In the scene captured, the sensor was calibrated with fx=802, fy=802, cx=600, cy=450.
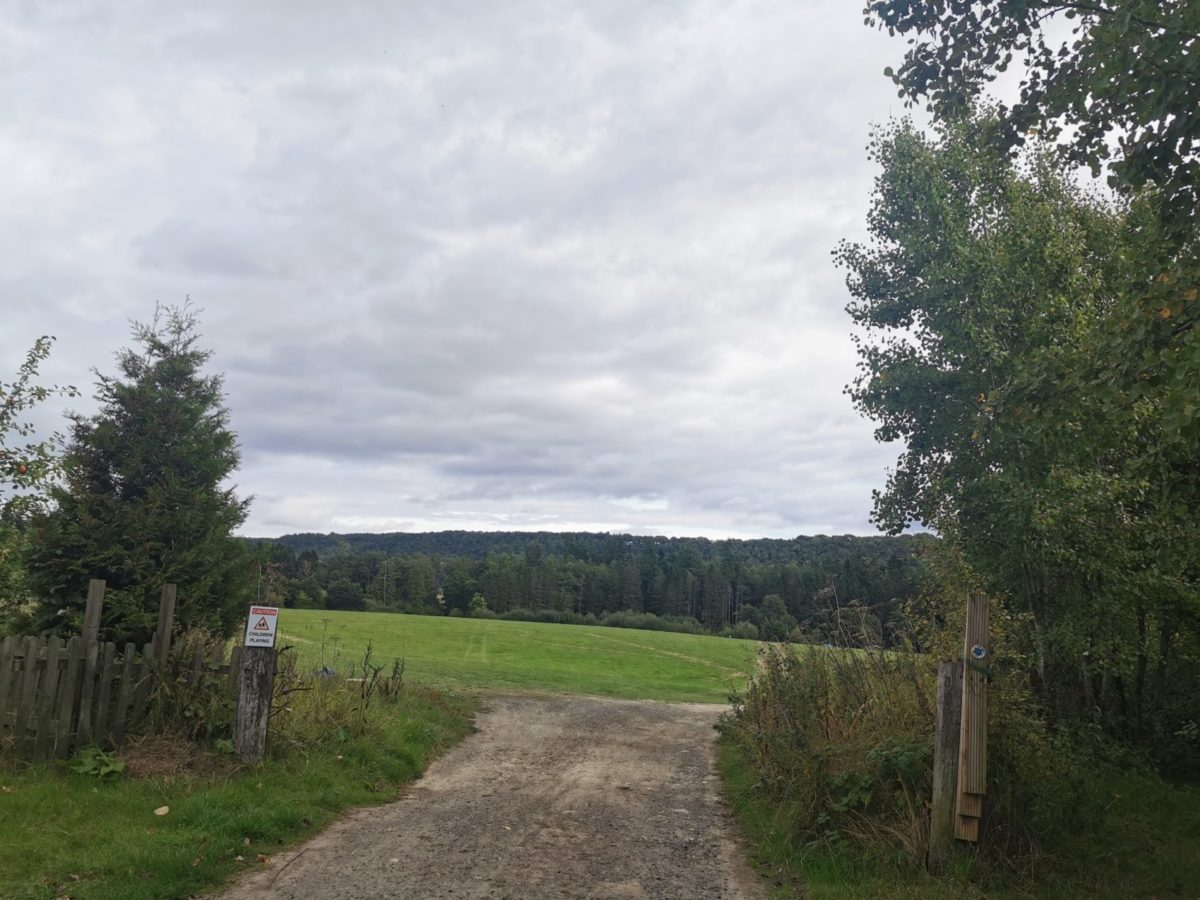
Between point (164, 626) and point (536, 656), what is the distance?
97.2 ft

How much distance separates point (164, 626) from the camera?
9219mm

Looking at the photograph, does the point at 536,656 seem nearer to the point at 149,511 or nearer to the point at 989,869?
the point at 149,511

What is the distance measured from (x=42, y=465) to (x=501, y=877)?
26.7 feet

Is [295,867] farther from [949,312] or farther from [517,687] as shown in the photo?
[517,687]

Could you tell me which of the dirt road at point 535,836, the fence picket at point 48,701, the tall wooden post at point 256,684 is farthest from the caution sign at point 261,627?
the dirt road at point 535,836

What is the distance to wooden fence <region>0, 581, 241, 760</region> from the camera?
8.34m

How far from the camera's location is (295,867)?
6.40 m

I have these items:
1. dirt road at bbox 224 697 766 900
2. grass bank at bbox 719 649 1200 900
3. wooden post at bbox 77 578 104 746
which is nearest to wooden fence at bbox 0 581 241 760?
wooden post at bbox 77 578 104 746

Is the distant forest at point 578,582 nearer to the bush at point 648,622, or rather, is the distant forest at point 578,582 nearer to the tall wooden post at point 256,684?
the bush at point 648,622

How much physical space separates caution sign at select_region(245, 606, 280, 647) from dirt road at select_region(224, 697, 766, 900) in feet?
7.26

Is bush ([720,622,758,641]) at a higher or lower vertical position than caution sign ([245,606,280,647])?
lower

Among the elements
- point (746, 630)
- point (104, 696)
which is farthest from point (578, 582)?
point (104, 696)

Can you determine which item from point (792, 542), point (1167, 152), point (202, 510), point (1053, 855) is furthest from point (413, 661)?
point (792, 542)

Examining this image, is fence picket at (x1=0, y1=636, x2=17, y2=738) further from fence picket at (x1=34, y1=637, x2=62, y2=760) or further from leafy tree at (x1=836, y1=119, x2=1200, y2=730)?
leafy tree at (x1=836, y1=119, x2=1200, y2=730)
